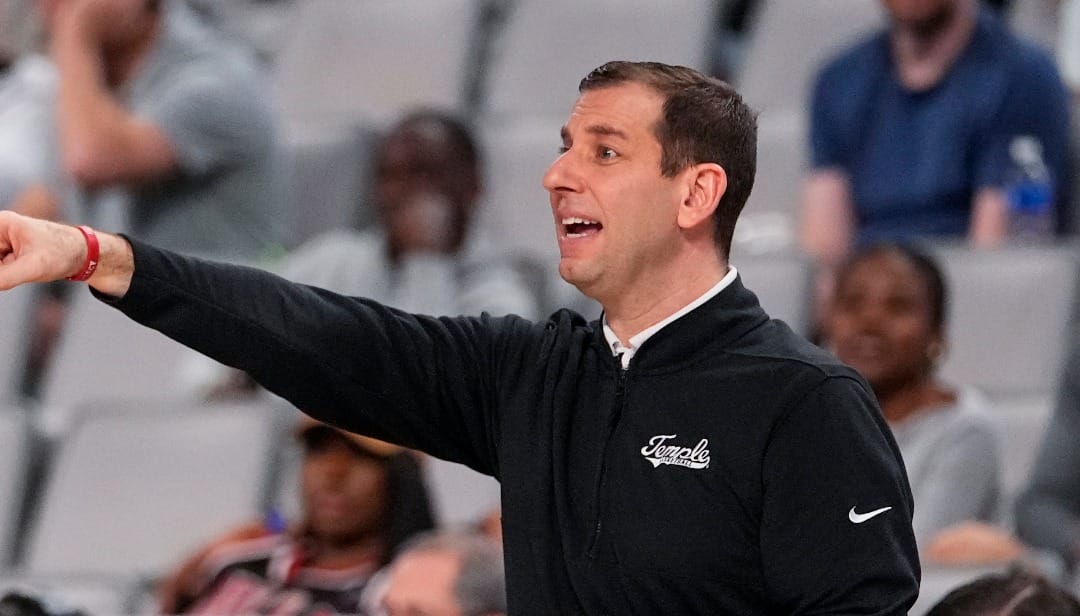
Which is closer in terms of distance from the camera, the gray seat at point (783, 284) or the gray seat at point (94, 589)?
the gray seat at point (94, 589)

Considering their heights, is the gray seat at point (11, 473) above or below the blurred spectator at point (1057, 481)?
above

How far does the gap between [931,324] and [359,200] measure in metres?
1.88

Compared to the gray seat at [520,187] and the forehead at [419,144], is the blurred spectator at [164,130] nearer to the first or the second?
the forehead at [419,144]

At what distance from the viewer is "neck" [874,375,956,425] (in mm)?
3672

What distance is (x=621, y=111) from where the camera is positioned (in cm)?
200

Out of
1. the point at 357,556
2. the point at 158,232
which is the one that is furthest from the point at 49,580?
the point at 158,232

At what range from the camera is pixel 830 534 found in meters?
1.83

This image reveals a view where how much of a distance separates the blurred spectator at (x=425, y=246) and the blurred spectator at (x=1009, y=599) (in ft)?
6.65

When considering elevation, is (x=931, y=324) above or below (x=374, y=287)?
below

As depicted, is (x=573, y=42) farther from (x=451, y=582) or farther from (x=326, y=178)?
(x=451, y=582)

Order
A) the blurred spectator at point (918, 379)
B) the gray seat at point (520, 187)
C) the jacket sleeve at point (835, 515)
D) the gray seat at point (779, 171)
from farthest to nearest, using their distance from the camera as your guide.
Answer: the gray seat at point (520, 187) < the gray seat at point (779, 171) < the blurred spectator at point (918, 379) < the jacket sleeve at point (835, 515)

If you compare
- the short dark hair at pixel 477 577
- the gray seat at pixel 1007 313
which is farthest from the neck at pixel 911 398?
the short dark hair at pixel 477 577

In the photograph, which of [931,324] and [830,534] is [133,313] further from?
[931,324]

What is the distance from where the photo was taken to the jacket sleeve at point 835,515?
1.82 metres
